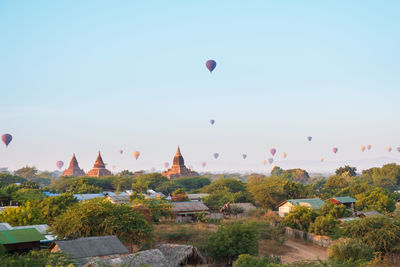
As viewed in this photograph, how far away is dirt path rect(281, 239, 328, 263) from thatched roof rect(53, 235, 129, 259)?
42.8ft

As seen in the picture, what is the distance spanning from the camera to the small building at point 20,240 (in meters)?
22.0

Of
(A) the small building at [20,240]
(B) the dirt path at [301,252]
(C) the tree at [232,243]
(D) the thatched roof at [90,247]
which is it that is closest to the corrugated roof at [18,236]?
(A) the small building at [20,240]

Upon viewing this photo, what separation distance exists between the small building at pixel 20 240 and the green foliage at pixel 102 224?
102 inches

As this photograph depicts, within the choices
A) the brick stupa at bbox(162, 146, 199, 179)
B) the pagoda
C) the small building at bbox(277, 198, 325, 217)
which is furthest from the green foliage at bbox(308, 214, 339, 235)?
the pagoda

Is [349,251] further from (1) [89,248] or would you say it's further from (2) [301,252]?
(1) [89,248]

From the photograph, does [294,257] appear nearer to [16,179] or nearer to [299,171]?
[16,179]

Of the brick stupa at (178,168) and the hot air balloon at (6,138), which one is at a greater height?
the hot air balloon at (6,138)

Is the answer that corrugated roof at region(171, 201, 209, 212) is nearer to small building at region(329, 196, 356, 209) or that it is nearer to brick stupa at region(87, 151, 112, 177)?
small building at region(329, 196, 356, 209)

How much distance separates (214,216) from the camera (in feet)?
147

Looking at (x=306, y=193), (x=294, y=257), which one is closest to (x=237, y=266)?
(x=294, y=257)

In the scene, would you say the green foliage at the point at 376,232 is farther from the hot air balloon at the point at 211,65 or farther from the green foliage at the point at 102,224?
the hot air balloon at the point at 211,65

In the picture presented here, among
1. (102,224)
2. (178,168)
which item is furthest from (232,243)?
(178,168)

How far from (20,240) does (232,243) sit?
12958 mm

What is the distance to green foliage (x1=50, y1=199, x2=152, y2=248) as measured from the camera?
25.7 metres
